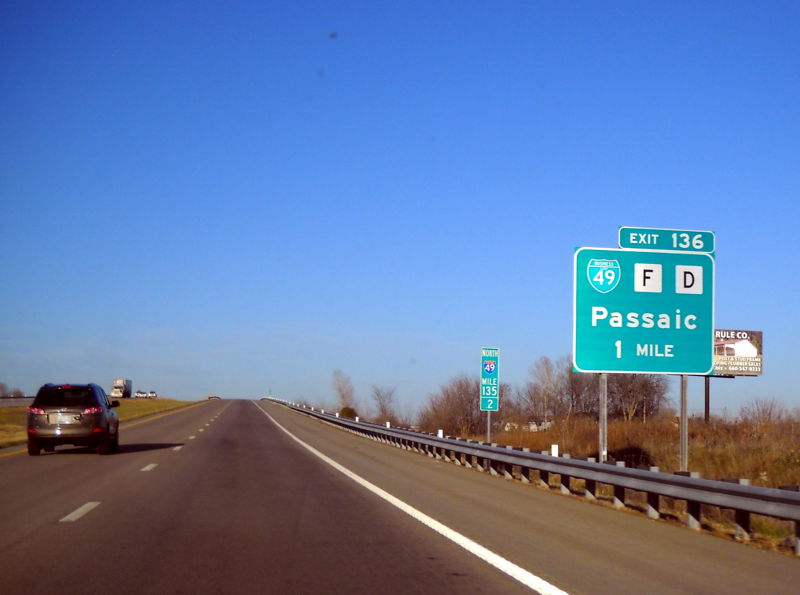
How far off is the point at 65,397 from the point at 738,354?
45.9 m

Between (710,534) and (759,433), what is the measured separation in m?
32.7

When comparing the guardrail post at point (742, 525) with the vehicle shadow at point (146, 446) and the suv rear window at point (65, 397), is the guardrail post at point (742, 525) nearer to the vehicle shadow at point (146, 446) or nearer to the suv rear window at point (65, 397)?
the suv rear window at point (65, 397)

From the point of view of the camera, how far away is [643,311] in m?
19.1

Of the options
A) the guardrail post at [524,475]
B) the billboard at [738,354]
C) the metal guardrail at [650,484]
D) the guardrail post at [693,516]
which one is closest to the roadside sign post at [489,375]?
the metal guardrail at [650,484]

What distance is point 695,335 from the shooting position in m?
19.0

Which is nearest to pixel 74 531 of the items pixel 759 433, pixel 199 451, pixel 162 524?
pixel 162 524

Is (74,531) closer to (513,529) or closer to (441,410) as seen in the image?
(513,529)

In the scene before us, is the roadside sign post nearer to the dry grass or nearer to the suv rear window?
the dry grass

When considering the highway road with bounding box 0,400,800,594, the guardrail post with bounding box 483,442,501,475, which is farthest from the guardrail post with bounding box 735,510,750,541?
the guardrail post with bounding box 483,442,501,475


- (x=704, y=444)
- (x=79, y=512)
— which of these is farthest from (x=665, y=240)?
(x=704, y=444)

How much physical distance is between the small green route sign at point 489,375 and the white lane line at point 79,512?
16.4m

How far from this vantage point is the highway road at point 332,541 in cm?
870

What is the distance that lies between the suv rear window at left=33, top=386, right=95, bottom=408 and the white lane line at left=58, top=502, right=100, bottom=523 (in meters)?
11.6

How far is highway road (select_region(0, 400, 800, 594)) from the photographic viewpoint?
870cm
